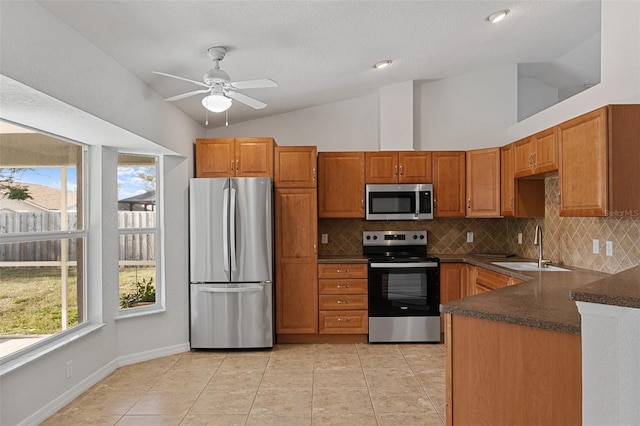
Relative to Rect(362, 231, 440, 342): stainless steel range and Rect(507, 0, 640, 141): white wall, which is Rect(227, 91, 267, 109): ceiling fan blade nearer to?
Rect(362, 231, 440, 342): stainless steel range

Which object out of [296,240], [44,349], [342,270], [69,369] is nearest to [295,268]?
[296,240]

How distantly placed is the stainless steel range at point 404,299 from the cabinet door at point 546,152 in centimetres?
145

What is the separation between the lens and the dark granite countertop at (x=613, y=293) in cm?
135

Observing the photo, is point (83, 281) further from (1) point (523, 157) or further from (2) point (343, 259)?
(1) point (523, 157)

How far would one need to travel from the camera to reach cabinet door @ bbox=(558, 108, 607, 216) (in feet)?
9.07

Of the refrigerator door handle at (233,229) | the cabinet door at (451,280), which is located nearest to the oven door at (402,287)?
the cabinet door at (451,280)

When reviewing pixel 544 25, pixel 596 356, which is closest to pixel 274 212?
pixel 544 25

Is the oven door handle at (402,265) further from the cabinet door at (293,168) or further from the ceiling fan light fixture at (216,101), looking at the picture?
the ceiling fan light fixture at (216,101)

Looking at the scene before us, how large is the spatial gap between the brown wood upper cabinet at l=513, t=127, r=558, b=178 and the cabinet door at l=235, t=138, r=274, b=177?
8.20 feet

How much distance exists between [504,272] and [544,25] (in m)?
2.15

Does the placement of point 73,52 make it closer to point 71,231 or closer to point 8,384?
point 71,231

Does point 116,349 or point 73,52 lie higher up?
point 73,52

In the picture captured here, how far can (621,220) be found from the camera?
10.3ft

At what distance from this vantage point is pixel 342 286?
180 inches
